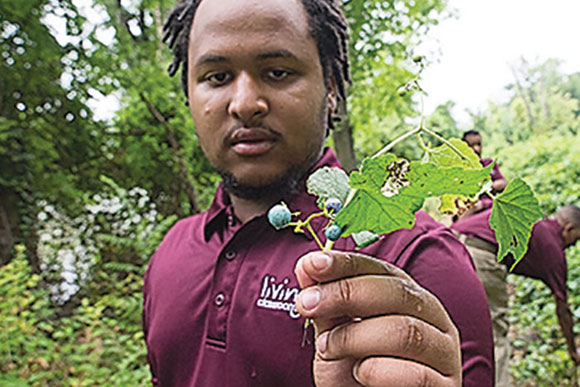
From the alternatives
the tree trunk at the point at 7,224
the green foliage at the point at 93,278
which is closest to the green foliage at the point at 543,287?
the green foliage at the point at 93,278

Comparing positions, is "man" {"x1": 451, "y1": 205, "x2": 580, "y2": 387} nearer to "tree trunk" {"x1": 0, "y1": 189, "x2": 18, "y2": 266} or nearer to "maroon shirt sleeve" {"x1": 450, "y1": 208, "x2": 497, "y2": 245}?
"maroon shirt sleeve" {"x1": 450, "y1": 208, "x2": 497, "y2": 245}

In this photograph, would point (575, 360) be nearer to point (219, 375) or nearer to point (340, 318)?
point (219, 375)

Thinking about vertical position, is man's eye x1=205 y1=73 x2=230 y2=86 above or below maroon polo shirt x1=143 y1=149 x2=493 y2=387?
above

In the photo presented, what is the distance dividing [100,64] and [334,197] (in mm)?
4056

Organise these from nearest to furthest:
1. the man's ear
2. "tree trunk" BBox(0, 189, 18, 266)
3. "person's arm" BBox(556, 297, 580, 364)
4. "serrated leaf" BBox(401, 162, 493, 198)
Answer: "serrated leaf" BBox(401, 162, 493, 198)
the man's ear
"person's arm" BBox(556, 297, 580, 364)
"tree trunk" BBox(0, 189, 18, 266)

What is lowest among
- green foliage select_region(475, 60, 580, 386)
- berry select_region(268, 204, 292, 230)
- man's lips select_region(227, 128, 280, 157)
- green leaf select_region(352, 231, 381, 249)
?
green foliage select_region(475, 60, 580, 386)

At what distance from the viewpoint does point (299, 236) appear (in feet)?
3.76

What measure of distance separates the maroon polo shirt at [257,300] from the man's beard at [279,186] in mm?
34

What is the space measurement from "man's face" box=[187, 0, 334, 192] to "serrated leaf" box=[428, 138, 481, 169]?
576mm

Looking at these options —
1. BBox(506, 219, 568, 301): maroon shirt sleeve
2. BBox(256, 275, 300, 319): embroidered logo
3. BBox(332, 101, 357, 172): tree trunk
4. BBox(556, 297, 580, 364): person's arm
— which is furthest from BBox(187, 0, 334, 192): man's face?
BBox(556, 297, 580, 364): person's arm

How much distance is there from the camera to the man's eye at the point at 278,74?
106 centimetres

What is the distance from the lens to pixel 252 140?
1.08 metres

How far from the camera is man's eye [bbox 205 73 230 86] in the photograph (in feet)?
3.62

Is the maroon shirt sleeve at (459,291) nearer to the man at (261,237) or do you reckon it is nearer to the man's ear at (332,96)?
the man at (261,237)
